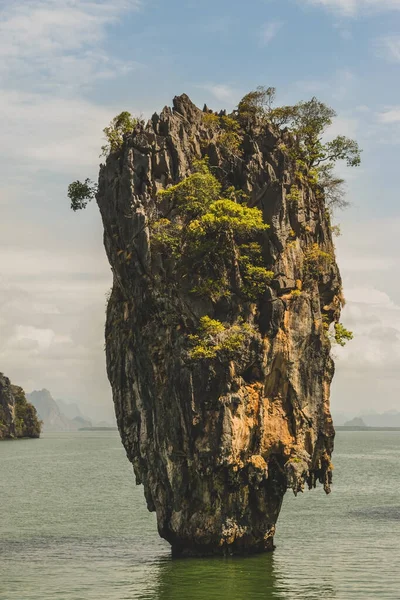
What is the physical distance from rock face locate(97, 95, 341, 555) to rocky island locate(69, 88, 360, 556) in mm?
71

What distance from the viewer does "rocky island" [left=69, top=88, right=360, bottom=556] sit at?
132 feet

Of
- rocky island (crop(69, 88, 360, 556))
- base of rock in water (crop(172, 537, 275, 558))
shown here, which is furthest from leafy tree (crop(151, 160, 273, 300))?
base of rock in water (crop(172, 537, 275, 558))

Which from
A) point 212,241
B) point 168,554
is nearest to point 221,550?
point 168,554

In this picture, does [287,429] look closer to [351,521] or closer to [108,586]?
[108,586]

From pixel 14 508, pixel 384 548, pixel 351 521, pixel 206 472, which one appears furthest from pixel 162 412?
pixel 14 508

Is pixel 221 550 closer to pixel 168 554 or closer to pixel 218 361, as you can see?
pixel 168 554

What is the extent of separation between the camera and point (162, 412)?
4144cm

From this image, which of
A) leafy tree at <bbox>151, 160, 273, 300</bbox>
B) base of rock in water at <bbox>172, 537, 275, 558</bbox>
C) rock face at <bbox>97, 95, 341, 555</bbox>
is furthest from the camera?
leafy tree at <bbox>151, 160, 273, 300</bbox>

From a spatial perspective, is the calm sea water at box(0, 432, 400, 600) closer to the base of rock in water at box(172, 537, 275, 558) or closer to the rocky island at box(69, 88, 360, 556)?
the base of rock in water at box(172, 537, 275, 558)

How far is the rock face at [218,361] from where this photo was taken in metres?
40.1

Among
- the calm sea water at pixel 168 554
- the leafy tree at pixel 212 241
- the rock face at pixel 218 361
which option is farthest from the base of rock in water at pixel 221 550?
the leafy tree at pixel 212 241

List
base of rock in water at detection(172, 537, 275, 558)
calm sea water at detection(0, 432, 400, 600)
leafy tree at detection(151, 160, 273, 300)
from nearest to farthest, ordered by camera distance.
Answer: calm sea water at detection(0, 432, 400, 600), base of rock in water at detection(172, 537, 275, 558), leafy tree at detection(151, 160, 273, 300)

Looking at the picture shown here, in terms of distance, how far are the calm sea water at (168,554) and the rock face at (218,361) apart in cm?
281

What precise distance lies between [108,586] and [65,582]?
2077mm
